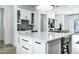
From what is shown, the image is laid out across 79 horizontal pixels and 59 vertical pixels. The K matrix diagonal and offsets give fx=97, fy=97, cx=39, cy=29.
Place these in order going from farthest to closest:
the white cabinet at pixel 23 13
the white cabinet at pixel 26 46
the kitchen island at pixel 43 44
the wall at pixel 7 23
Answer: the white cabinet at pixel 23 13
the wall at pixel 7 23
the white cabinet at pixel 26 46
the kitchen island at pixel 43 44

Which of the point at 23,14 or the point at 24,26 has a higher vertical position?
the point at 23,14

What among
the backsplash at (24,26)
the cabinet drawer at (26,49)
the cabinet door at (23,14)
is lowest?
the cabinet drawer at (26,49)

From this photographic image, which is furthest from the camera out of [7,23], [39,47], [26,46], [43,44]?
[7,23]

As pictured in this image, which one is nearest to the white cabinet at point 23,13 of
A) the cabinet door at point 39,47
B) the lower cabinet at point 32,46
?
the lower cabinet at point 32,46

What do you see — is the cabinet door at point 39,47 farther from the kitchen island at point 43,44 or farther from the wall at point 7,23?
the wall at point 7,23

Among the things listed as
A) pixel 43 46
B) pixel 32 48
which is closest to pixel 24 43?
pixel 32 48

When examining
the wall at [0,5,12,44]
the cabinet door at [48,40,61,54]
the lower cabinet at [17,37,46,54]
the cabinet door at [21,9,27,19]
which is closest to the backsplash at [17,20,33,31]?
the cabinet door at [21,9,27,19]

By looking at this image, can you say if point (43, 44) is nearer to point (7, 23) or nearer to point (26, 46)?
point (26, 46)

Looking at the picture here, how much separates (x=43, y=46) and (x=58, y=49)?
495 millimetres

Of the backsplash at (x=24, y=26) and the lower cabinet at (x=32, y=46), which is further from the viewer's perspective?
the backsplash at (x=24, y=26)

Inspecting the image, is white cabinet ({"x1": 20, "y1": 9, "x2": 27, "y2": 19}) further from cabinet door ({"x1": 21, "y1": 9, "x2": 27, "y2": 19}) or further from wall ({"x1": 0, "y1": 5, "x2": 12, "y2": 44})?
wall ({"x1": 0, "y1": 5, "x2": 12, "y2": 44})

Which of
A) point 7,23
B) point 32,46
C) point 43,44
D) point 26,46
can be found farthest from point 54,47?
point 7,23

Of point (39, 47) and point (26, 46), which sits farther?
point (26, 46)
